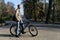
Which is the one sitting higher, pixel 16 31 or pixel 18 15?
pixel 18 15

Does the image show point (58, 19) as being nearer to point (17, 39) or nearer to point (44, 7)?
point (44, 7)

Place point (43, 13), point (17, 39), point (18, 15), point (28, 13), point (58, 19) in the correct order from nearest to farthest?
point (17, 39), point (18, 15), point (58, 19), point (43, 13), point (28, 13)

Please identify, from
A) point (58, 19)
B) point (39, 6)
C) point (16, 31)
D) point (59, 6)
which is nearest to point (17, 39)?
point (16, 31)

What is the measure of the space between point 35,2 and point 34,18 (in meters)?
3.26

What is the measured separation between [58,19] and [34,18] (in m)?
6.92

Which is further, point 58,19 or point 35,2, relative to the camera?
point 35,2

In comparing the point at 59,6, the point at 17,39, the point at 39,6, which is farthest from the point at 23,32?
the point at 39,6

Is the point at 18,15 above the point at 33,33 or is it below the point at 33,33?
above

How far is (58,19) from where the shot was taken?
3756 cm

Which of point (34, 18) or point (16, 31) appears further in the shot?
point (34, 18)

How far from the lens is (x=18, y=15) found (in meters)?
12.4

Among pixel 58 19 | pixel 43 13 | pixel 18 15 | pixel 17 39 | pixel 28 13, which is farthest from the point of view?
pixel 28 13

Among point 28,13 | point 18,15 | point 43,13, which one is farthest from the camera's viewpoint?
point 28,13

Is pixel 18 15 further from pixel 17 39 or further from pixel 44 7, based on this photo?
pixel 44 7
